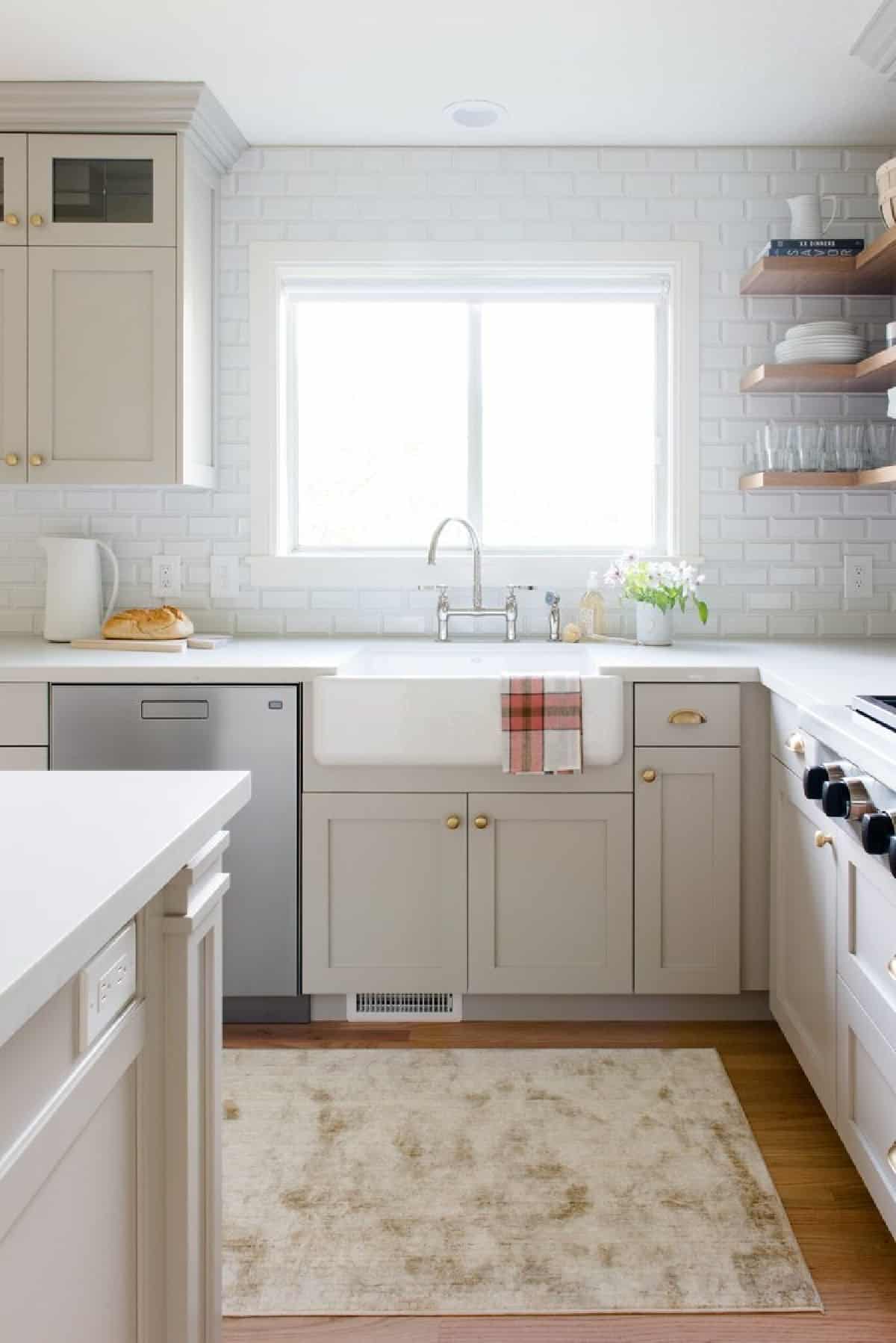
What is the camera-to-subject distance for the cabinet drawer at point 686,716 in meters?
2.79

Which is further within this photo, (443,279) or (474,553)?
(443,279)

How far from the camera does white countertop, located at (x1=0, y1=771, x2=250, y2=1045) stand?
0.81 meters

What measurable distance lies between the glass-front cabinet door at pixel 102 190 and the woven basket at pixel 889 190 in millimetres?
1823

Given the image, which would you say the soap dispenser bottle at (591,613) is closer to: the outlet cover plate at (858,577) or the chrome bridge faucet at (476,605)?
the chrome bridge faucet at (476,605)

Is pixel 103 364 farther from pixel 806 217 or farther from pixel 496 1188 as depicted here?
pixel 496 1188

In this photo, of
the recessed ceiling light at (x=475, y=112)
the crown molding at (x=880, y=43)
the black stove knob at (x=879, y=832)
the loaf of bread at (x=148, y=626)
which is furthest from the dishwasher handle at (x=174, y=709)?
the crown molding at (x=880, y=43)

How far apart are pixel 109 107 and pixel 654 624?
2025 mm

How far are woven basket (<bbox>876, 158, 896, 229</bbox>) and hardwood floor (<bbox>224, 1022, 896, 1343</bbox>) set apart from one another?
6.67ft

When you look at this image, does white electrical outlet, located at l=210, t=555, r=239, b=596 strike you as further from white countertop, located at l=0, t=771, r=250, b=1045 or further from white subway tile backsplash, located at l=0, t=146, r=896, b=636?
white countertop, located at l=0, t=771, r=250, b=1045

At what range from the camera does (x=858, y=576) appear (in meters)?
3.45

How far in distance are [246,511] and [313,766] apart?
40.5 inches

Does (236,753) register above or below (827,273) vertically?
below

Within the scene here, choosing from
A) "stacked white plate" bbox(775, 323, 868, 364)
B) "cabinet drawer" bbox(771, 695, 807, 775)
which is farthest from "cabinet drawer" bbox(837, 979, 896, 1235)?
"stacked white plate" bbox(775, 323, 868, 364)

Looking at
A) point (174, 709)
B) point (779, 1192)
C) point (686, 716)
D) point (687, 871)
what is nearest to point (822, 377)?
point (686, 716)
